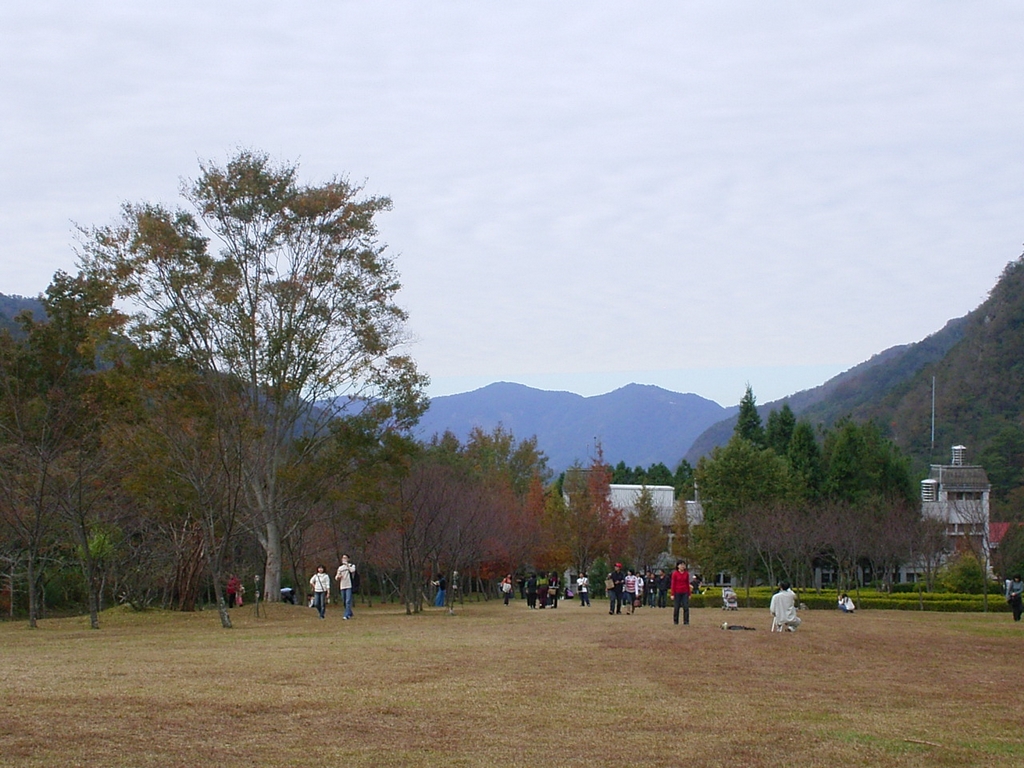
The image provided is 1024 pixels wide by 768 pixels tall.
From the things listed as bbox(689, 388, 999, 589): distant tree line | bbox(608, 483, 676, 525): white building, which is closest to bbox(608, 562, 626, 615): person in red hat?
bbox(689, 388, 999, 589): distant tree line

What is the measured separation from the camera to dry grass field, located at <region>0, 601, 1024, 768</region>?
305 inches

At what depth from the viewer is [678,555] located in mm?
68500

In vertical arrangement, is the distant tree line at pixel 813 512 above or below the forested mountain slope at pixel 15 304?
below

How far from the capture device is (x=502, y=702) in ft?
33.0

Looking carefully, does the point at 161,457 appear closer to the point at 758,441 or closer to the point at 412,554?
the point at 412,554

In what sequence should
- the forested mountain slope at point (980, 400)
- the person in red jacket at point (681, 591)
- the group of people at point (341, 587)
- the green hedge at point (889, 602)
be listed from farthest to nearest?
the forested mountain slope at point (980, 400), the green hedge at point (889, 602), the group of people at point (341, 587), the person in red jacket at point (681, 591)

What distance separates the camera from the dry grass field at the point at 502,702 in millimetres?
7734

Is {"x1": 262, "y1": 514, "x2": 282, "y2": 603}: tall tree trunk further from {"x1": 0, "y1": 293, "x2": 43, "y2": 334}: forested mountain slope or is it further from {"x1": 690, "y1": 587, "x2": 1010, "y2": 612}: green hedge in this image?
{"x1": 0, "y1": 293, "x2": 43, "y2": 334}: forested mountain slope

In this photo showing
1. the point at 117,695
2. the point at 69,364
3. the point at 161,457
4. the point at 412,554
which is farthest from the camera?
the point at 69,364

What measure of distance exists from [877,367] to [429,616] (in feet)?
434

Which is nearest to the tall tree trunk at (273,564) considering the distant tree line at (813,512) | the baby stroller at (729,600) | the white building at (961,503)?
the baby stroller at (729,600)

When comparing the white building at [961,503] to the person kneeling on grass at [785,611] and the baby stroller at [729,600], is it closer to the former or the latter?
the baby stroller at [729,600]

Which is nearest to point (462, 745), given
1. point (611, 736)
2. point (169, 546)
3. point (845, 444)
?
point (611, 736)

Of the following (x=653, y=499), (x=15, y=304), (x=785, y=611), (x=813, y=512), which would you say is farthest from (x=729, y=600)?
(x=15, y=304)
